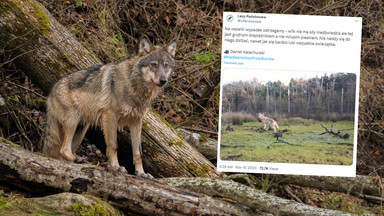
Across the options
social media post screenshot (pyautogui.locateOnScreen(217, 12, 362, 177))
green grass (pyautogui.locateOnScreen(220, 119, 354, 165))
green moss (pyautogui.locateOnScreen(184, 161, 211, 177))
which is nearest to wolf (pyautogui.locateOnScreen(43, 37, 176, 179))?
green moss (pyautogui.locateOnScreen(184, 161, 211, 177))

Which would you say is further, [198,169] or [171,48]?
[198,169]

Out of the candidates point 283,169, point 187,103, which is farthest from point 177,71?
point 283,169

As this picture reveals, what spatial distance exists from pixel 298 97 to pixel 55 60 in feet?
13.3

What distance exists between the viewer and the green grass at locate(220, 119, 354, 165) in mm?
5441

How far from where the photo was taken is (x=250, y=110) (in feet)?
18.1

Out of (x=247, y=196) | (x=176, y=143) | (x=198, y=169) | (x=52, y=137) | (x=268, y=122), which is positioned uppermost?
(x=268, y=122)

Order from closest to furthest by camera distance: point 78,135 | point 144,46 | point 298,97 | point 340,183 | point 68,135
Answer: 1. point 298,97
2. point 144,46
3. point 68,135
4. point 78,135
5. point 340,183

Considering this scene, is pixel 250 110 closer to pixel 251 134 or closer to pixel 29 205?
pixel 251 134

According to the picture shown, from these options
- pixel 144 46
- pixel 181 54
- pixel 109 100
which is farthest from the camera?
pixel 181 54

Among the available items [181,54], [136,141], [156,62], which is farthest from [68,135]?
[181,54]

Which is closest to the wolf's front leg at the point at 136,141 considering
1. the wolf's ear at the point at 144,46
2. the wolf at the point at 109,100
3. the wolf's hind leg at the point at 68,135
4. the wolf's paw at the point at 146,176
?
the wolf at the point at 109,100

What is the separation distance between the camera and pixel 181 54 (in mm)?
8758

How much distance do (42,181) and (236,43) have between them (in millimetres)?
3240

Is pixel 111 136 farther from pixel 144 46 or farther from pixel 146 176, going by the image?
pixel 144 46
